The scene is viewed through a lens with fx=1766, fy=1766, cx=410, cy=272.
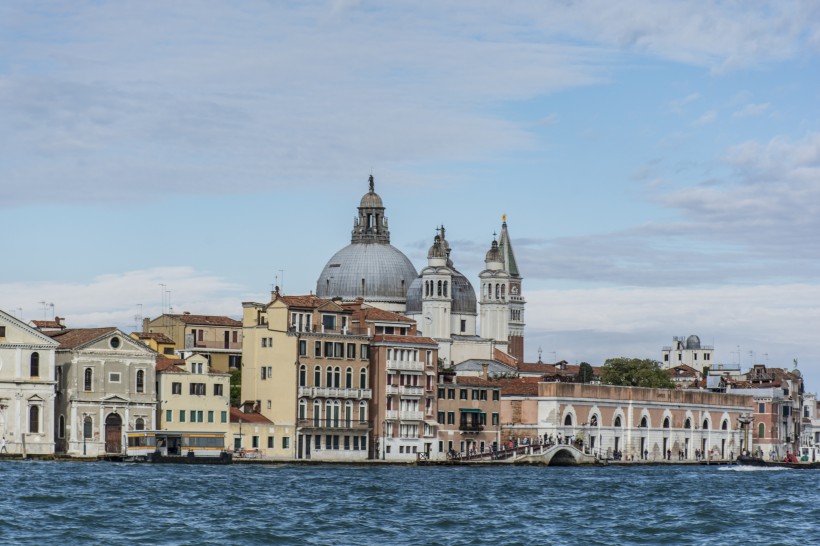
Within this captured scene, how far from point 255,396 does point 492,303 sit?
2352 inches

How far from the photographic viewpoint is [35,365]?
283 feet

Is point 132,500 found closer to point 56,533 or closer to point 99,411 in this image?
point 56,533

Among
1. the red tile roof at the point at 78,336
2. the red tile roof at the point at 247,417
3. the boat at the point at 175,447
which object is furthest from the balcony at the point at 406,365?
the red tile roof at the point at 78,336

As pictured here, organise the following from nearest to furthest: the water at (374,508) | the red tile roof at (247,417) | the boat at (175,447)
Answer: the water at (374,508), the boat at (175,447), the red tile roof at (247,417)

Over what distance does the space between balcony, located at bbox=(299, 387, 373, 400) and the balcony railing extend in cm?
127

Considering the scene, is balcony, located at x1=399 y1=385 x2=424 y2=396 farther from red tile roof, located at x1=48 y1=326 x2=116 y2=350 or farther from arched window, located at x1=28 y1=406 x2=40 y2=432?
arched window, located at x1=28 y1=406 x2=40 y2=432

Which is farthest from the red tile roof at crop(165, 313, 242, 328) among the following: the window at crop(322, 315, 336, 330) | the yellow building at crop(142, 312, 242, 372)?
the window at crop(322, 315, 336, 330)

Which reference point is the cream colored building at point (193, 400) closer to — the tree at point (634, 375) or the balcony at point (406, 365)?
the balcony at point (406, 365)

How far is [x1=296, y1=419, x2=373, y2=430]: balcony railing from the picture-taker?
91.9 metres

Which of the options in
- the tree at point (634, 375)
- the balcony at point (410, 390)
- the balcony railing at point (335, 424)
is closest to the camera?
the balcony railing at point (335, 424)

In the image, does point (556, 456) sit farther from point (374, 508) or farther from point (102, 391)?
point (374, 508)

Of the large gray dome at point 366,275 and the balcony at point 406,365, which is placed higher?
the large gray dome at point 366,275

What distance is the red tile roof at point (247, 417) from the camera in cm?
9056

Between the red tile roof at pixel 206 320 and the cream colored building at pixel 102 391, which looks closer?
the cream colored building at pixel 102 391
